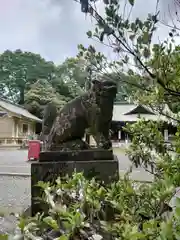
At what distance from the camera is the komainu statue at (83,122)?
3291 mm

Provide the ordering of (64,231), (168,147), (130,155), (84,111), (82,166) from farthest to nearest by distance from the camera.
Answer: (84,111) < (82,166) < (130,155) < (168,147) < (64,231)

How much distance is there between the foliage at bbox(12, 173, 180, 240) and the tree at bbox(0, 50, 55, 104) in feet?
110

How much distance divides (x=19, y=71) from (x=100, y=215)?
34.6 m

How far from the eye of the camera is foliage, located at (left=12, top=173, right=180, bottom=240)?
0.98 m

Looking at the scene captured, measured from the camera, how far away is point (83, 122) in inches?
136

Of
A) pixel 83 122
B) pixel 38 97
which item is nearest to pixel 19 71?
→ pixel 38 97

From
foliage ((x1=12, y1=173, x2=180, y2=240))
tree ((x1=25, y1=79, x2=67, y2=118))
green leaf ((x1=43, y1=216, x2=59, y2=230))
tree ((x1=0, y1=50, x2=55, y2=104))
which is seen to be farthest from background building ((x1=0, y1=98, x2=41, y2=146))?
green leaf ((x1=43, y1=216, x2=59, y2=230))

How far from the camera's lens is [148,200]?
1.20m

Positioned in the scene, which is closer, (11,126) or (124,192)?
(124,192)

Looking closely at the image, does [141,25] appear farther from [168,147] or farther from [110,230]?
[168,147]

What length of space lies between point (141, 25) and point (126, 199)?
0.73 meters

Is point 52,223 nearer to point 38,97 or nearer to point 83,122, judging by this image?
point 83,122

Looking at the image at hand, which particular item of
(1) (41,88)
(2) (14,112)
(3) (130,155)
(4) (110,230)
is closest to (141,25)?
(4) (110,230)

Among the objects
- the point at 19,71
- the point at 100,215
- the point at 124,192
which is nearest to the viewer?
the point at 124,192
